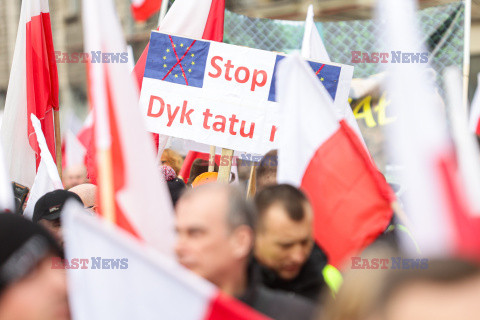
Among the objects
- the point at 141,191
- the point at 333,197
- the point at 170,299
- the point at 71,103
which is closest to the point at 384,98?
the point at 333,197

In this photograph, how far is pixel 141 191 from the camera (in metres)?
2.21

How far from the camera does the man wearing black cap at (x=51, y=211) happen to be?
12.2 feet

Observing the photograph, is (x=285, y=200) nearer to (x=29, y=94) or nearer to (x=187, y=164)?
(x=29, y=94)

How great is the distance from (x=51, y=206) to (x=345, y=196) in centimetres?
153

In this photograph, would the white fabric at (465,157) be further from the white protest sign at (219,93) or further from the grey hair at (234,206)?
the white protest sign at (219,93)

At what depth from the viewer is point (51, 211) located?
3746 millimetres

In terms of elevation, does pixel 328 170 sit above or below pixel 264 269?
above

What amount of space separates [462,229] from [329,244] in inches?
78.7

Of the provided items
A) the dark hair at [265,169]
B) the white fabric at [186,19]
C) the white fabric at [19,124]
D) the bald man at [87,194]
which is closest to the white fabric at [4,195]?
the dark hair at [265,169]

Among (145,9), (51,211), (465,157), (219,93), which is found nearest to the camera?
(465,157)

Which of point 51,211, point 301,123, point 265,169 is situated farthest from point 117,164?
point 265,169

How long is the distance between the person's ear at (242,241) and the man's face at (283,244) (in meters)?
0.43

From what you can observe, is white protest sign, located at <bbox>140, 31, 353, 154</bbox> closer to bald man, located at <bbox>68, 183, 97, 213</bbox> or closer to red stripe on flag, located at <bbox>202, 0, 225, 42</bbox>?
bald man, located at <bbox>68, 183, 97, 213</bbox>

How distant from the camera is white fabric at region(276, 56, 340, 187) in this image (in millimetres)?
3527
